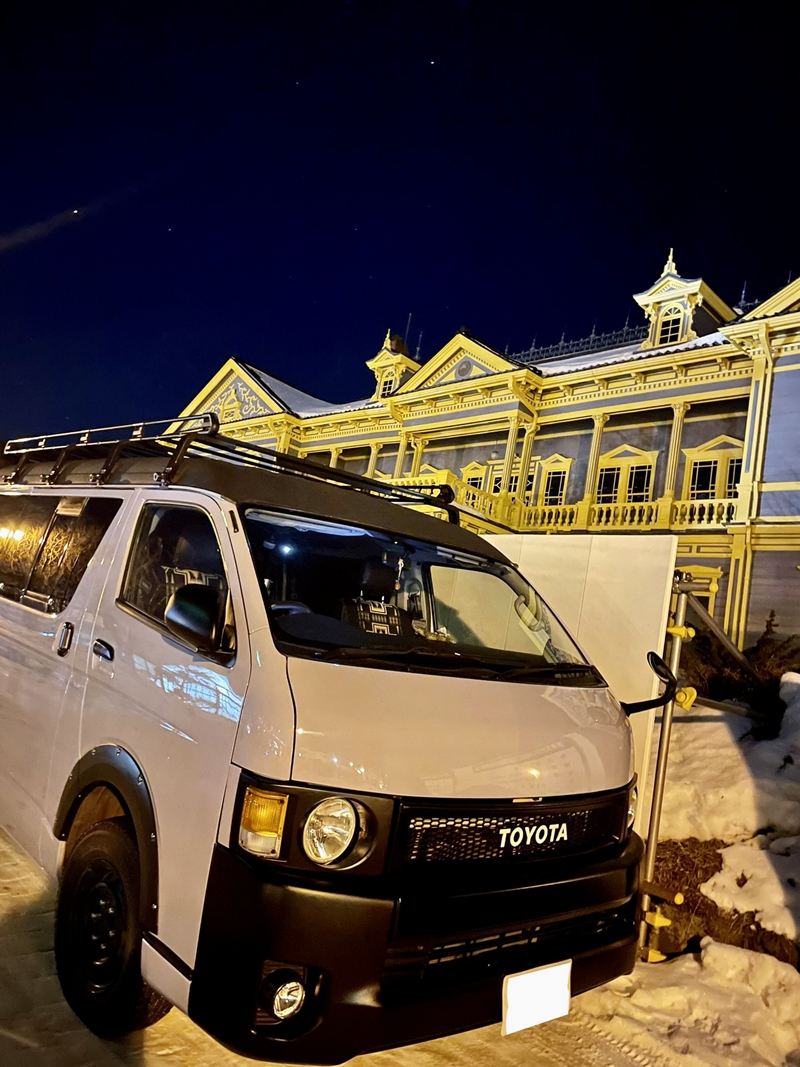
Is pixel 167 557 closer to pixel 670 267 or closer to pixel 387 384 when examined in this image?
pixel 670 267

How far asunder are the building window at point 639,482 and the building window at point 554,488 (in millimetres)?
1986

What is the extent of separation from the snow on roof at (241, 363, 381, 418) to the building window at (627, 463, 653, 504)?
9.90 m

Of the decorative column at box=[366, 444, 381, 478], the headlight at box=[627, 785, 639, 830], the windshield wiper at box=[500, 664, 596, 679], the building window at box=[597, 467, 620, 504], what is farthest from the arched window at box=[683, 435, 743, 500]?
the headlight at box=[627, 785, 639, 830]

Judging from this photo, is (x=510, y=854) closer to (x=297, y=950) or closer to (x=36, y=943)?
(x=297, y=950)

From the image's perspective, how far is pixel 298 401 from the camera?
2812cm

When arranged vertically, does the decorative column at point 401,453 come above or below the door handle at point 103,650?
above

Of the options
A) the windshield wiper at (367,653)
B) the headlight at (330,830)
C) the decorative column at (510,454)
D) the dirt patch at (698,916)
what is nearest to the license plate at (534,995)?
the headlight at (330,830)

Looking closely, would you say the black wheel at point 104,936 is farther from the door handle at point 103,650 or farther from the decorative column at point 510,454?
the decorative column at point 510,454

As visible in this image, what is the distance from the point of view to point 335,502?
3.11 metres

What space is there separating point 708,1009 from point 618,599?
250cm

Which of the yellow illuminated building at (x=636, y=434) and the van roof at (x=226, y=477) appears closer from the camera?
the van roof at (x=226, y=477)

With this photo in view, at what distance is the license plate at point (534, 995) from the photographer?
2133 millimetres

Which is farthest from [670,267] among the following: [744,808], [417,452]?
[744,808]

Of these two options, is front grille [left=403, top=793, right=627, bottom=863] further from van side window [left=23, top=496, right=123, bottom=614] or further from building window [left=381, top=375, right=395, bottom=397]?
building window [left=381, top=375, right=395, bottom=397]
